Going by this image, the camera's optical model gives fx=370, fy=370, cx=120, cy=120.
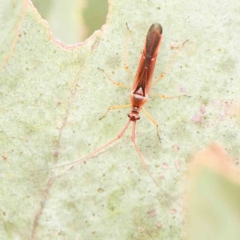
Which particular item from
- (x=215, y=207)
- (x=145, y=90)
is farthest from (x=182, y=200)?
(x=145, y=90)

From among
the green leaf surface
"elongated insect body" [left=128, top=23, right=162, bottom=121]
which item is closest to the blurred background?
the green leaf surface

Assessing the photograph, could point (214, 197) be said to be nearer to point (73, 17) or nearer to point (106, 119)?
point (106, 119)

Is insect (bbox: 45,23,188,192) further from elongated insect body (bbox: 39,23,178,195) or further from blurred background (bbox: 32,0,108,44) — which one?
blurred background (bbox: 32,0,108,44)

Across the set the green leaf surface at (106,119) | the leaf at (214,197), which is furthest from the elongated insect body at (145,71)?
the leaf at (214,197)

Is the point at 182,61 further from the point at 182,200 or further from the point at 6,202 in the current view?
the point at 6,202

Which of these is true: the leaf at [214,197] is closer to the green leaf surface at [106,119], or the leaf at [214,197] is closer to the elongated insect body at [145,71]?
the green leaf surface at [106,119]

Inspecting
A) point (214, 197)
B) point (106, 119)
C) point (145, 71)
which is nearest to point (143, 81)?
point (145, 71)
